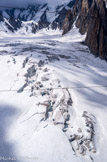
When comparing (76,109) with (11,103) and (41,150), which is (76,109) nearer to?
(41,150)

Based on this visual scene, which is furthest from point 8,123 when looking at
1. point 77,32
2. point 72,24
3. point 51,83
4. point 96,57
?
point 72,24

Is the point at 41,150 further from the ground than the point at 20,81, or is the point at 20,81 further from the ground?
the point at 20,81

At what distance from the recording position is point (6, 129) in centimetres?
814

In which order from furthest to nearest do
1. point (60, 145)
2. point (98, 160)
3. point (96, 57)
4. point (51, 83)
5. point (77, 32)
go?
point (77, 32) < point (96, 57) < point (51, 83) < point (60, 145) < point (98, 160)

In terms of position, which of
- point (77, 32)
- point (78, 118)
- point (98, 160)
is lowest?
point (98, 160)

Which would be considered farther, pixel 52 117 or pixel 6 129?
pixel 52 117

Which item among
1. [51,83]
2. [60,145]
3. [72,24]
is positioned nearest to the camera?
[60,145]

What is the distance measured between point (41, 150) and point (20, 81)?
6.53m

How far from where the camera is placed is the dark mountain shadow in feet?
22.1

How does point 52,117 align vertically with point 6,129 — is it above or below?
above

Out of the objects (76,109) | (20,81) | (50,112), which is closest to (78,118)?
(76,109)

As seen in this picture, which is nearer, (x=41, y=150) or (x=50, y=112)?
(x=41, y=150)

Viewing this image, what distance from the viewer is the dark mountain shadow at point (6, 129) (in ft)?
22.1

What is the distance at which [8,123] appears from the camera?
8523 mm
